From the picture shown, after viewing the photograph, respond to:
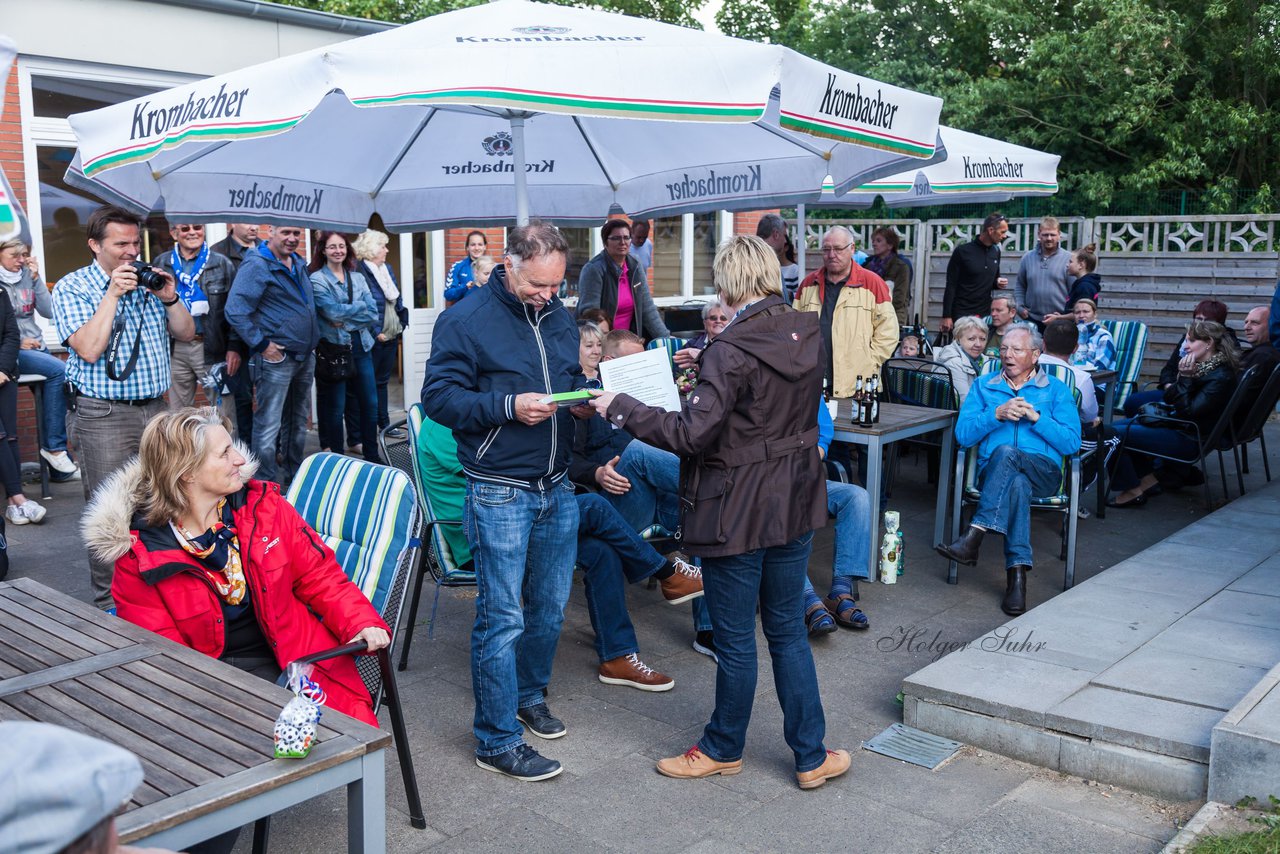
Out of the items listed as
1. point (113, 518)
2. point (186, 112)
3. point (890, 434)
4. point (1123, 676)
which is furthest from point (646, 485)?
point (113, 518)

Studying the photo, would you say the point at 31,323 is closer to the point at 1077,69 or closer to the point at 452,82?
the point at 452,82

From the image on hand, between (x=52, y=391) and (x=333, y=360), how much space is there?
1.91m

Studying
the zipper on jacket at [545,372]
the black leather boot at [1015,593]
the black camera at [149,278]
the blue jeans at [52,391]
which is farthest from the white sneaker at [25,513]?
the black leather boot at [1015,593]

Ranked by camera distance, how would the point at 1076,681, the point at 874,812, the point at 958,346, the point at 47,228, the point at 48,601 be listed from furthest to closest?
the point at 47,228
the point at 958,346
the point at 1076,681
the point at 874,812
the point at 48,601

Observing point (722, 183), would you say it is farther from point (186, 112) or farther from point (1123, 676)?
point (1123, 676)

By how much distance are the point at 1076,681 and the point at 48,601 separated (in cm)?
342


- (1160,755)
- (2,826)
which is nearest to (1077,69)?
(1160,755)

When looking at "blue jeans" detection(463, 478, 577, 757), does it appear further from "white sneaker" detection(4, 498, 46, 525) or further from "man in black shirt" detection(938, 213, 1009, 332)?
"man in black shirt" detection(938, 213, 1009, 332)

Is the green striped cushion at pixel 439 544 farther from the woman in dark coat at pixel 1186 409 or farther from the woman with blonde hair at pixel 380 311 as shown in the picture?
the woman in dark coat at pixel 1186 409

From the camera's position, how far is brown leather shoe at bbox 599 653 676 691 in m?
4.54

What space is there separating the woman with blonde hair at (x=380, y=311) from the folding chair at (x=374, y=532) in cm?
468

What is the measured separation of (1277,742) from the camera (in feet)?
10.7

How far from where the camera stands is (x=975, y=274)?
1035cm

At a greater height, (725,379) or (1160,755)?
(725,379)
